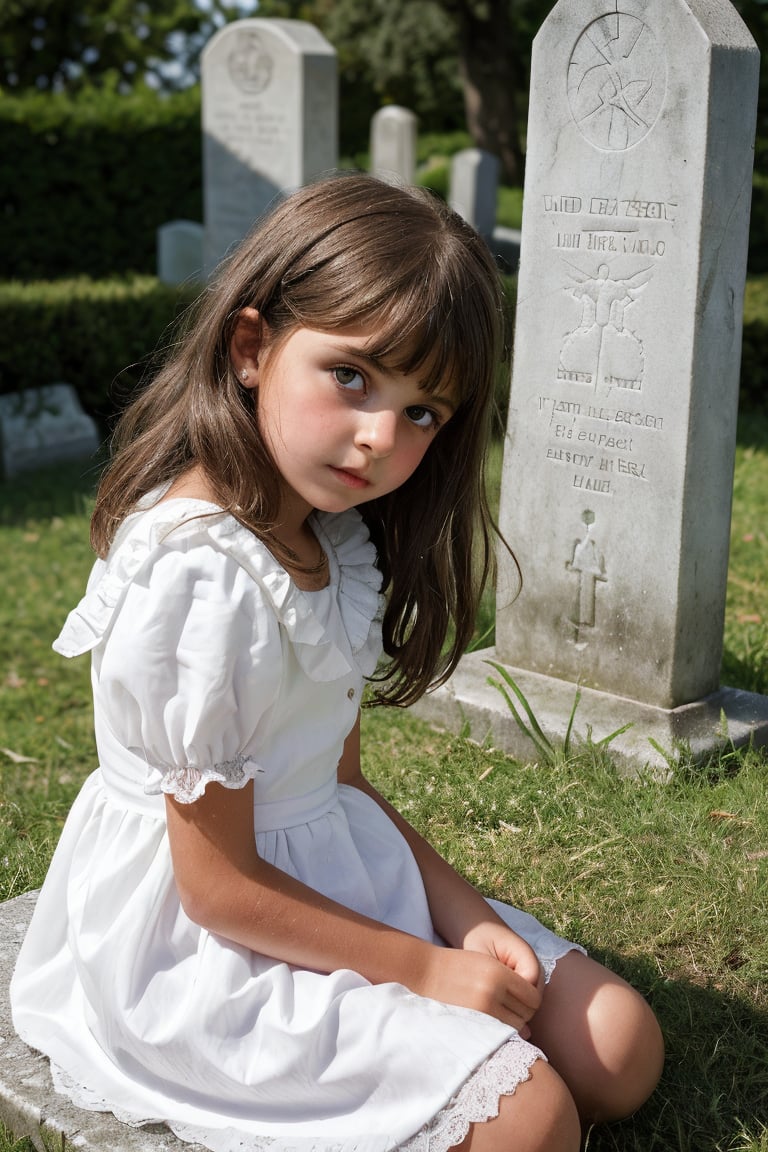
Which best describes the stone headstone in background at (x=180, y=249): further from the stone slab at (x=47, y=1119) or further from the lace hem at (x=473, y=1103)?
the lace hem at (x=473, y=1103)

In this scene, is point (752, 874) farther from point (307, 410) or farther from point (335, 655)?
point (307, 410)

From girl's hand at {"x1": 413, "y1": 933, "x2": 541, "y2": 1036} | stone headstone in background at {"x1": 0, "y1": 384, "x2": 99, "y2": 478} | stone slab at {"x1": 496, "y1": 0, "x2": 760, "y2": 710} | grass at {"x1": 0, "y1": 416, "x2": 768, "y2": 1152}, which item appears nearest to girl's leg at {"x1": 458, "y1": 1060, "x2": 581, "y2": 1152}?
girl's hand at {"x1": 413, "y1": 933, "x2": 541, "y2": 1036}

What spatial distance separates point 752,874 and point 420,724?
46.3 inches

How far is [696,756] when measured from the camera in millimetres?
3201

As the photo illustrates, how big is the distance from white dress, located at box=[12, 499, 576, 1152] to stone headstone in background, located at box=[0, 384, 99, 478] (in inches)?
243

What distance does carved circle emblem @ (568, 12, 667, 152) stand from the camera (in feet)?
10.3

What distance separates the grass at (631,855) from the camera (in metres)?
2.15

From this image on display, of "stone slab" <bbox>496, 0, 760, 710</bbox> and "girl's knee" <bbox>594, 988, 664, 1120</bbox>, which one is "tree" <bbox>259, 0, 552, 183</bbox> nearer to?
"stone slab" <bbox>496, 0, 760, 710</bbox>

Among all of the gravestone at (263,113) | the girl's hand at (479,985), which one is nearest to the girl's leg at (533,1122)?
the girl's hand at (479,985)

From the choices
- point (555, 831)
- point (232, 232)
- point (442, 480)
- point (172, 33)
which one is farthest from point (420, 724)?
point (172, 33)

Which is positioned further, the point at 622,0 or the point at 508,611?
the point at 508,611

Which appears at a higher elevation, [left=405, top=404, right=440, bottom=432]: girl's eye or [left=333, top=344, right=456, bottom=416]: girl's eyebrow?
[left=333, top=344, right=456, bottom=416]: girl's eyebrow

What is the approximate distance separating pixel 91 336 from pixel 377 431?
7.00 meters

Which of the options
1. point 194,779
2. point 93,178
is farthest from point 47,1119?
point 93,178
